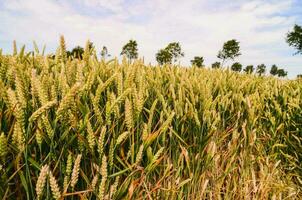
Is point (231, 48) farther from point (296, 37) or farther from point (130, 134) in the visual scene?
point (130, 134)

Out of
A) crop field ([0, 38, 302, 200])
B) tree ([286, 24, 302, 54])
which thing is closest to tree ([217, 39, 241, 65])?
tree ([286, 24, 302, 54])

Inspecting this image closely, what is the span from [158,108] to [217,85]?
98cm

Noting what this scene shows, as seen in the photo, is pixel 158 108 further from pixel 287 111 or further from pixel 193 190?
pixel 287 111

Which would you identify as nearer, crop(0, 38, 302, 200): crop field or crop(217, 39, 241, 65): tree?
crop(0, 38, 302, 200): crop field

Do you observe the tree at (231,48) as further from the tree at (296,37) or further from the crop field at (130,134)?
the crop field at (130,134)

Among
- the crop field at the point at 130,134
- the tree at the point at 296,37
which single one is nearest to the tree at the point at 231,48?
the tree at the point at 296,37

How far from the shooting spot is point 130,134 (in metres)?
1.61

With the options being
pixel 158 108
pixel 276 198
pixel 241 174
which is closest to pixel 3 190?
pixel 158 108

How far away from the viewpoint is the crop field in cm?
133

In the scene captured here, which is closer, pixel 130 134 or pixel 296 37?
pixel 130 134

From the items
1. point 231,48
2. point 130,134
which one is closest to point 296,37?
point 231,48

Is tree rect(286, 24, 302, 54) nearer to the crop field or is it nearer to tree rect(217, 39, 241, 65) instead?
tree rect(217, 39, 241, 65)

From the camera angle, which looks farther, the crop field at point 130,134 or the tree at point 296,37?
the tree at point 296,37

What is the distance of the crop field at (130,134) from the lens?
133cm
